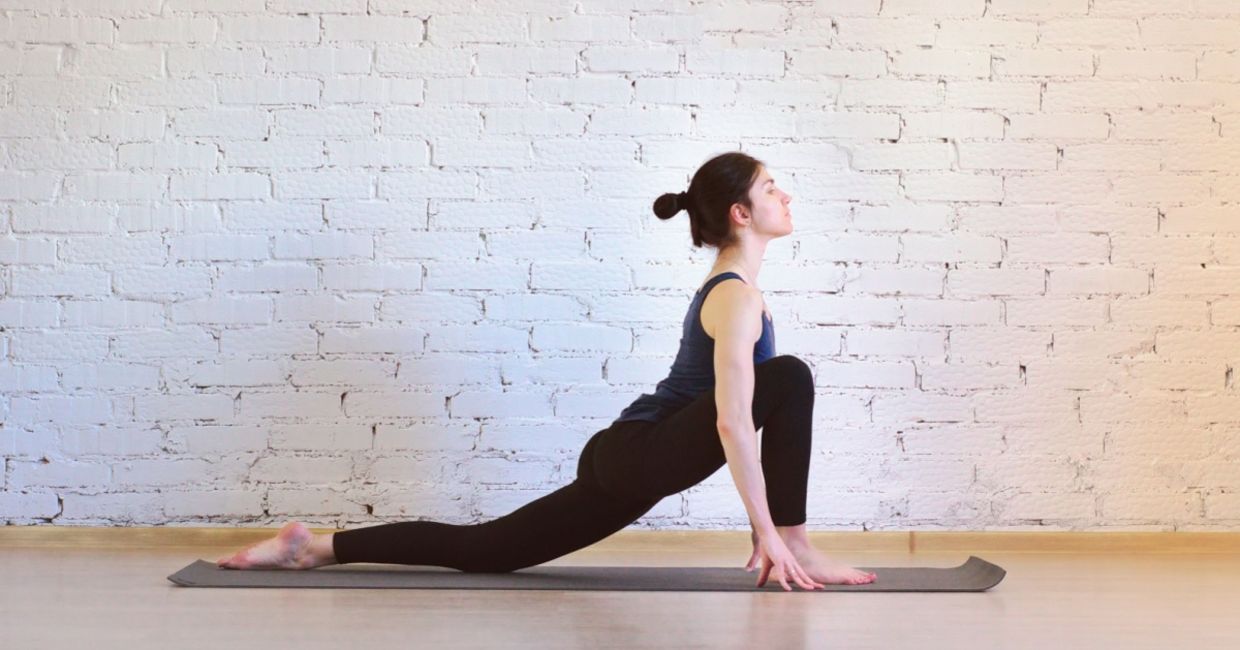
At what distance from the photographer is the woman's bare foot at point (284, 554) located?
2.87 meters

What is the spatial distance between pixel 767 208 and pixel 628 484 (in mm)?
682

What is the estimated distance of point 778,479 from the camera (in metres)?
2.71

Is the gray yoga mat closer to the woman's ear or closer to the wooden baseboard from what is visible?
the wooden baseboard

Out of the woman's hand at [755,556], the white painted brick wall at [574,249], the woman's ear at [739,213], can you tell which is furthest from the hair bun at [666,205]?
the white painted brick wall at [574,249]

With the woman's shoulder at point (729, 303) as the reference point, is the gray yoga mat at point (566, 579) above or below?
below

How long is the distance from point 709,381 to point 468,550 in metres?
0.66

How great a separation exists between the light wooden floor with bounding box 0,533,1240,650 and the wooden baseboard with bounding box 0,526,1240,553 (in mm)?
505

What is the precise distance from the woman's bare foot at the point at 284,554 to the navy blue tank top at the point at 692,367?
76 cm

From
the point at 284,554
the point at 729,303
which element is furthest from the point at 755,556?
the point at 284,554

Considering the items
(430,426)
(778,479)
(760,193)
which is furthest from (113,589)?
(760,193)

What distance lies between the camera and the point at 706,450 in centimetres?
266

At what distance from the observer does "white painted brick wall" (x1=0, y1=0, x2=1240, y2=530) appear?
3660mm

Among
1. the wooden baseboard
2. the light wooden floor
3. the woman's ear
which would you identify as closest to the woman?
the woman's ear

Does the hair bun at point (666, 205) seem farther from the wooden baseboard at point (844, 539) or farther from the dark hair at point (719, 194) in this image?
the wooden baseboard at point (844, 539)
